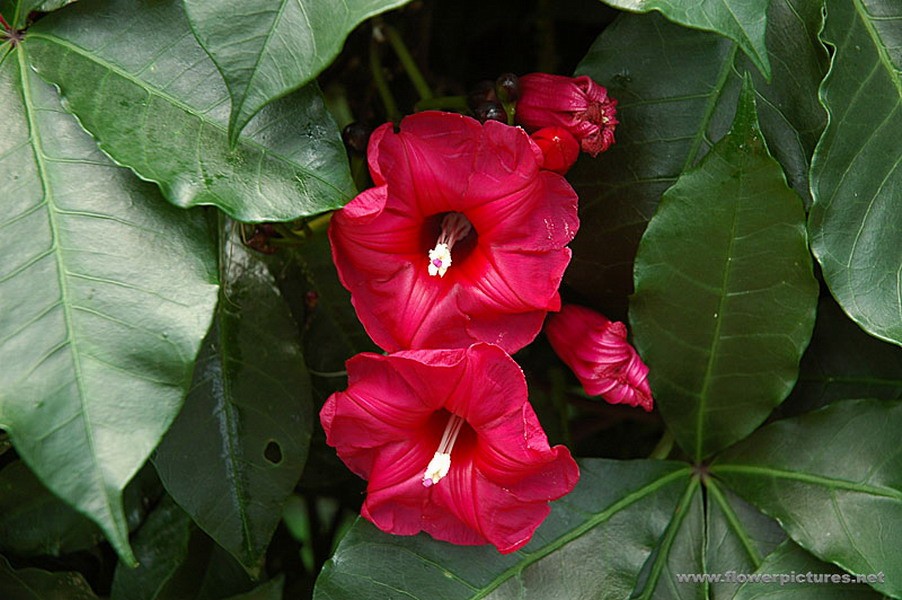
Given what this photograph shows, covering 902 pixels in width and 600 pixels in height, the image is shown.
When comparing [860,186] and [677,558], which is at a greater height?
[860,186]

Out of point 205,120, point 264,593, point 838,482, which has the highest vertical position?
point 205,120

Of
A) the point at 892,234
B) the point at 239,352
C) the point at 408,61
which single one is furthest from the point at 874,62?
the point at 239,352

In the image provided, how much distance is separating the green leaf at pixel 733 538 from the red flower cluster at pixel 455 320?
20 cm

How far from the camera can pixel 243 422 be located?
3.03ft

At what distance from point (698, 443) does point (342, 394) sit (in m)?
0.36

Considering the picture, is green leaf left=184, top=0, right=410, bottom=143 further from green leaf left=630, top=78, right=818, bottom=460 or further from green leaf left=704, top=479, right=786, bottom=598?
green leaf left=704, top=479, right=786, bottom=598

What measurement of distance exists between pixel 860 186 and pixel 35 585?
847mm

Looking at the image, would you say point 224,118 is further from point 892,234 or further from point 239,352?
point 892,234

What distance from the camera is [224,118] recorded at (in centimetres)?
74

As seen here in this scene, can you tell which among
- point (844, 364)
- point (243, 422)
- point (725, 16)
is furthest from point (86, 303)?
point (844, 364)

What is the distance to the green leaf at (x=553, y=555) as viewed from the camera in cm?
85

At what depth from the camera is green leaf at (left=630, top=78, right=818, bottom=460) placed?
2.58 feet

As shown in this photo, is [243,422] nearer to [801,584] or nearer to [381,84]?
[381,84]

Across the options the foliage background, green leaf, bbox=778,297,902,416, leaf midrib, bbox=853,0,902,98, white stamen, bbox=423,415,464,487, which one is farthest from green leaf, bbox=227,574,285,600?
leaf midrib, bbox=853,0,902,98
